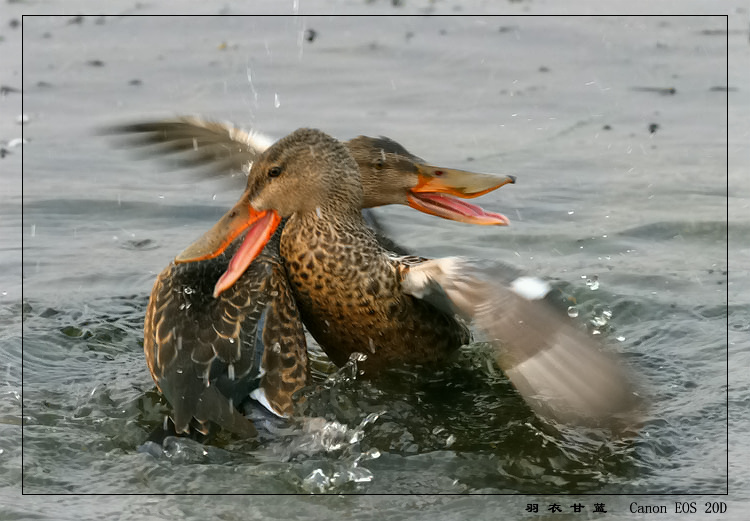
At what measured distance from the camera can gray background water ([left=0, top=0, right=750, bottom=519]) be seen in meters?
4.09

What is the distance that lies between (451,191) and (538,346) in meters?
1.41

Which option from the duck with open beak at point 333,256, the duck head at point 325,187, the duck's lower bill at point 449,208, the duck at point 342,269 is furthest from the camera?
the duck's lower bill at point 449,208

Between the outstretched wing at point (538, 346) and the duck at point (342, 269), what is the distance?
0.04 feet

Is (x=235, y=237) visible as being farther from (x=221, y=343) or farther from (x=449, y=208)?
(x=449, y=208)

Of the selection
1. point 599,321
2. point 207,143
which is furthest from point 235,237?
point 599,321

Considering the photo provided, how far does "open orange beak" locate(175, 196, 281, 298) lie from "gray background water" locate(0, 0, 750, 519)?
692 millimetres

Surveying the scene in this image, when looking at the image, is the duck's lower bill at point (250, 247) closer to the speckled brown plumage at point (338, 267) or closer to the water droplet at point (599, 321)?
the speckled brown plumage at point (338, 267)

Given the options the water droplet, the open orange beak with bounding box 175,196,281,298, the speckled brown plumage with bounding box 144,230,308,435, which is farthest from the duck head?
the water droplet

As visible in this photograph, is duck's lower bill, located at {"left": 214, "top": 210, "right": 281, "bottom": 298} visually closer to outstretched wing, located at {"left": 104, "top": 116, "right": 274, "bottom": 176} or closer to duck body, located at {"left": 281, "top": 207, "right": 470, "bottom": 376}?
duck body, located at {"left": 281, "top": 207, "right": 470, "bottom": 376}

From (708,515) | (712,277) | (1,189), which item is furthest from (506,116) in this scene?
(708,515)

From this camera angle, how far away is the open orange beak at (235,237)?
4320 millimetres

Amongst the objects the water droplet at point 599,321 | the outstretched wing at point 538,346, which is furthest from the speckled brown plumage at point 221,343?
the water droplet at point 599,321

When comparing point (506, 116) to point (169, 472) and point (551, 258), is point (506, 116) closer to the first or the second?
point (551, 258)

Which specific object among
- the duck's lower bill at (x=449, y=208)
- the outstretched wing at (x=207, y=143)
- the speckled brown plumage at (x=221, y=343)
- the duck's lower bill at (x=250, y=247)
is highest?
the outstretched wing at (x=207, y=143)
